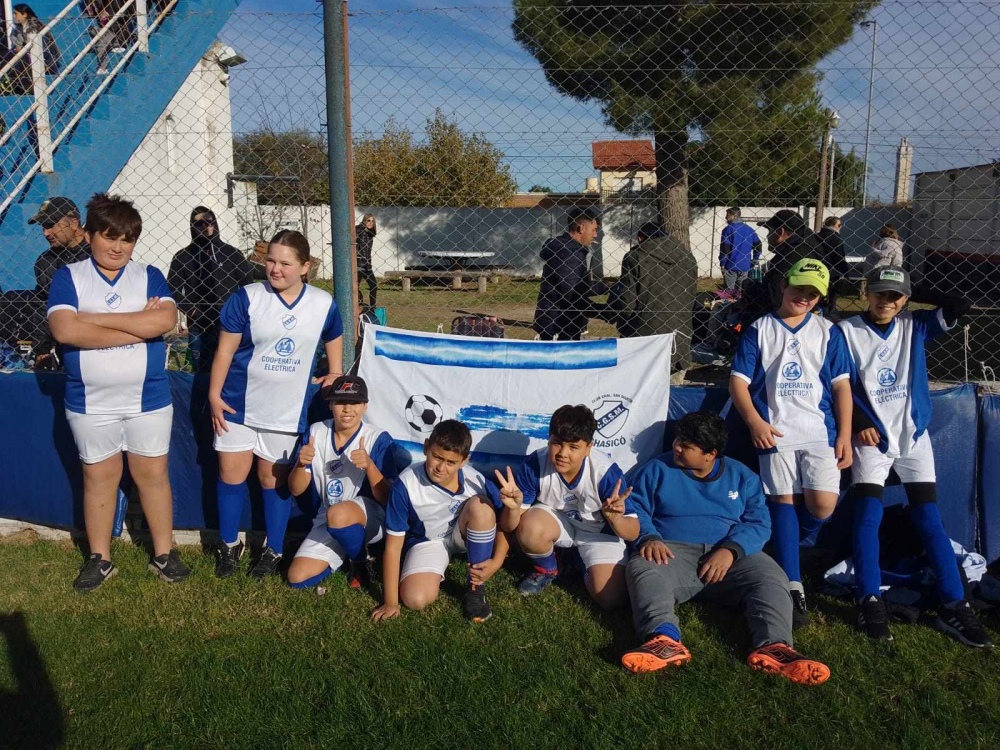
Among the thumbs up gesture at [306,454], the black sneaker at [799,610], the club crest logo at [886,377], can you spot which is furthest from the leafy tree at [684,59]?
the black sneaker at [799,610]

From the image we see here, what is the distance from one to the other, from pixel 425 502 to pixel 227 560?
3.70 feet

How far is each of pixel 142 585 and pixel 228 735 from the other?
1.44m

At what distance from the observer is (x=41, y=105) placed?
7.03 meters

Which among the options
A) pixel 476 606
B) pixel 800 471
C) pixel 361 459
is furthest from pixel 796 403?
pixel 361 459

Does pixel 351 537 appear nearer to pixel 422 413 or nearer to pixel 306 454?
pixel 306 454

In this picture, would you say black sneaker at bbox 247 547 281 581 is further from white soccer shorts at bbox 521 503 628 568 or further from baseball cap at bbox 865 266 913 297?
baseball cap at bbox 865 266 913 297

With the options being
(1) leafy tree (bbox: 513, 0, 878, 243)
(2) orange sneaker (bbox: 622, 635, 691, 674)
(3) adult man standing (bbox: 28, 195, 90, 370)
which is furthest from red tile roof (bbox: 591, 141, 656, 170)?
(2) orange sneaker (bbox: 622, 635, 691, 674)

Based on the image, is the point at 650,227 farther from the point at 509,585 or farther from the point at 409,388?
the point at 509,585

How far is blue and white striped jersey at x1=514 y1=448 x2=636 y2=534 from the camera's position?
12.8ft

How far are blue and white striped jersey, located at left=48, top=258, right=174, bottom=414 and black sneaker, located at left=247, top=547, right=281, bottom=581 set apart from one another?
2.99ft

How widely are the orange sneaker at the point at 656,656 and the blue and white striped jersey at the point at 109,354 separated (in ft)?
8.14

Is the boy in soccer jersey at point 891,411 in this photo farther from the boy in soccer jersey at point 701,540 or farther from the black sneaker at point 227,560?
the black sneaker at point 227,560

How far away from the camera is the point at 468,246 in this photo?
74.9ft

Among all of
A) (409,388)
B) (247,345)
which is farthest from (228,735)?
(409,388)
